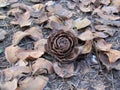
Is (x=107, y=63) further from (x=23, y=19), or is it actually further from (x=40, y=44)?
(x=23, y=19)

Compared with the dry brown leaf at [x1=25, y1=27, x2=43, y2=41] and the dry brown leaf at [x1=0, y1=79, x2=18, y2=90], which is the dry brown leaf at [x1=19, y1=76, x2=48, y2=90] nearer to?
the dry brown leaf at [x1=0, y1=79, x2=18, y2=90]

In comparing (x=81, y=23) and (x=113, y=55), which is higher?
(x=81, y=23)

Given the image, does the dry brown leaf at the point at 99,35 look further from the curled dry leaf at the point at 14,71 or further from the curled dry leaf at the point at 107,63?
the curled dry leaf at the point at 14,71

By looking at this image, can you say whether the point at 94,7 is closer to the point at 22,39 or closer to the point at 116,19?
the point at 116,19

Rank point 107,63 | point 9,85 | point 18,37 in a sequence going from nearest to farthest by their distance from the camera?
point 9,85 → point 107,63 → point 18,37

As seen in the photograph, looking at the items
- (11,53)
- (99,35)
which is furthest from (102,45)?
(11,53)

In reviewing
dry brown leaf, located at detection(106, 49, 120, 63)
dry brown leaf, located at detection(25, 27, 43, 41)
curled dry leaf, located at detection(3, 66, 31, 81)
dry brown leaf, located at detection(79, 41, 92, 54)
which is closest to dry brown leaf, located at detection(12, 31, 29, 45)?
dry brown leaf, located at detection(25, 27, 43, 41)

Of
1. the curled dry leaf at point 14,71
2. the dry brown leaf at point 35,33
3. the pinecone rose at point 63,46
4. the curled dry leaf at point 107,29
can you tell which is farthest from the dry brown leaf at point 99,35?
the curled dry leaf at point 14,71
